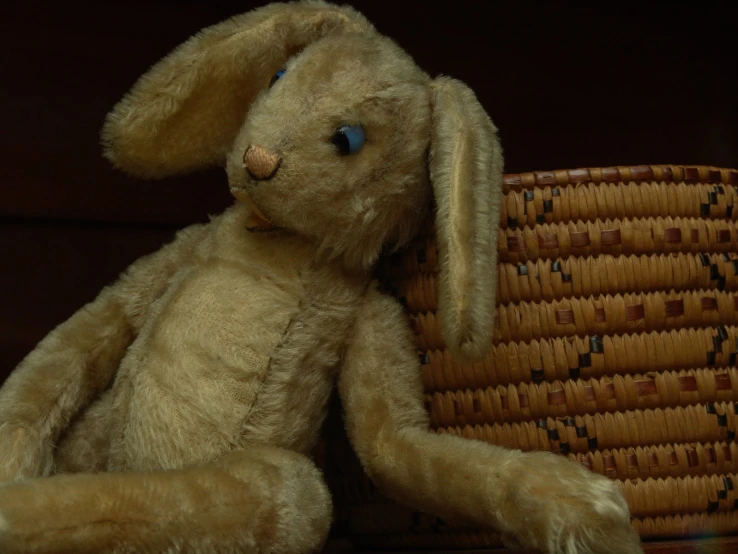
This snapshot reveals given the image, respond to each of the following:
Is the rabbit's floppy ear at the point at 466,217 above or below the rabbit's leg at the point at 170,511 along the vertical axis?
above

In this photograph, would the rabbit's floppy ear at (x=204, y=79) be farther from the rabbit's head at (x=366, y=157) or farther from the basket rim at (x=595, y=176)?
the basket rim at (x=595, y=176)

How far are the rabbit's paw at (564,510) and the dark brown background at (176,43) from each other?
54cm

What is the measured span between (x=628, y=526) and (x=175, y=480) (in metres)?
0.27

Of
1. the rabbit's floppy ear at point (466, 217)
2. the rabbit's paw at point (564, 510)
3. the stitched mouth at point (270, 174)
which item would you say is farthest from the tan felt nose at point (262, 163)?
the rabbit's paw at point (564, 510)

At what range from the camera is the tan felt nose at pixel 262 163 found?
54cm

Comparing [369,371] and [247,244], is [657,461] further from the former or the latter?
[247,244]

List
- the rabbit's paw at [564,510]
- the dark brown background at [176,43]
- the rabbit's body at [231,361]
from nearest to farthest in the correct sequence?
the rabbit's paw at [564,510] < the rabbit's body at [231,361] < the dark brown background at [176,43]

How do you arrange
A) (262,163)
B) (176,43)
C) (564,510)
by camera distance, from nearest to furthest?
(564,510)
(262,163)
(176,43)

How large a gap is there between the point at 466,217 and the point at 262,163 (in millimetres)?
147

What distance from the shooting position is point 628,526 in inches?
17.3

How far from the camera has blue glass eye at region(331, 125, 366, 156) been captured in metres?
0.55

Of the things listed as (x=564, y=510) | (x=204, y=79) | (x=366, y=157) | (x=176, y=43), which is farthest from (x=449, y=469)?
(x=176, y=43)

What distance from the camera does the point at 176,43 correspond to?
2.81ft

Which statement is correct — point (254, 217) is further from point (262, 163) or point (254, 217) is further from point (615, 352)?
point (615, 352)
